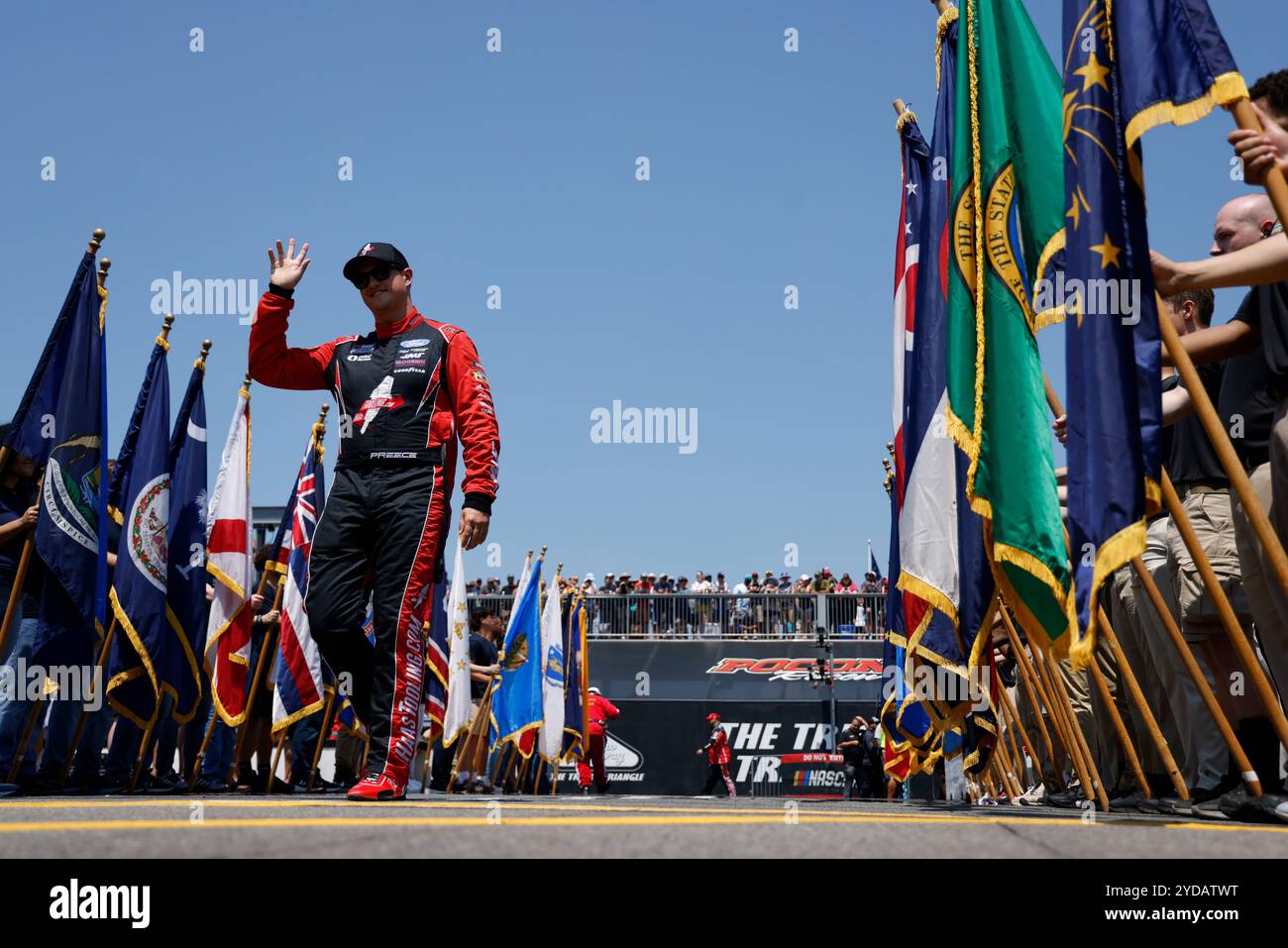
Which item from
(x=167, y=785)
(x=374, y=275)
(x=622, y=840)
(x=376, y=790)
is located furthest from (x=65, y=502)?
(x=622, y=840)

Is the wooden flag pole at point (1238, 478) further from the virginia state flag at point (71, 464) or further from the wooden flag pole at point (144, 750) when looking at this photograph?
the wooden flag pole at point (144, 750)

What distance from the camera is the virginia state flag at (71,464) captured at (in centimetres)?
677

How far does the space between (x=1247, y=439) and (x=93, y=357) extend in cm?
642

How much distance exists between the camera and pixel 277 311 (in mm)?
5445

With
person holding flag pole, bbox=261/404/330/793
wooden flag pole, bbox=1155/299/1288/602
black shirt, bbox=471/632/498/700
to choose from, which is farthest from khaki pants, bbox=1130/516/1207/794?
black shirt, bbox=471/632/498/700

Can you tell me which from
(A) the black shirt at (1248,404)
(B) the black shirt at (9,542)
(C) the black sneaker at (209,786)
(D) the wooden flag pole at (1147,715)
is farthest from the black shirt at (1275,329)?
(C) the black sneaker at (209,786)

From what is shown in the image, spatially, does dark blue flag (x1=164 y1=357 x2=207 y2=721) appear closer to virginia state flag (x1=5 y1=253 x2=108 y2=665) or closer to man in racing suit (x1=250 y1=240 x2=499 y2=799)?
virginia state flag (x1=5 y1=253 x2=108 y2=665)

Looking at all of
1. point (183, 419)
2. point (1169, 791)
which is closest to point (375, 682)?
point (1169, 791)

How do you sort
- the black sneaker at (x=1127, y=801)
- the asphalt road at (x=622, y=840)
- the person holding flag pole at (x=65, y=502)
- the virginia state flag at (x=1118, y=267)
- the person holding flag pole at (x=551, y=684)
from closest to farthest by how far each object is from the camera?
the asphalt road at (x=622, y=840) < the virginia state flag at (x=1118, y=267) < the black sneaker at (x=1127, y=801) < the person holding flag pole at (x=65, y=502) < the person holding flag pole at (x=551, y=684)

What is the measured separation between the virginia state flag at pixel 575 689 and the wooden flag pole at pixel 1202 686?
1311cm

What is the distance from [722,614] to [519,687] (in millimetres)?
16745

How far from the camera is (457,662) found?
12789 millimetres
